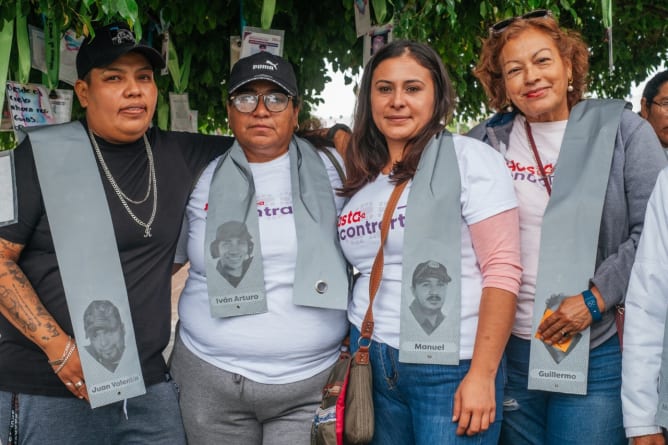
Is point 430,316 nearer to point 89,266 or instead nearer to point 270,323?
point 270,323

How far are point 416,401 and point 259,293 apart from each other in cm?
66

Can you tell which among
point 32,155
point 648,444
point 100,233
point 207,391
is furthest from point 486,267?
point 32,155

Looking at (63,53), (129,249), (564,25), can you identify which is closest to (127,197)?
(129,249)

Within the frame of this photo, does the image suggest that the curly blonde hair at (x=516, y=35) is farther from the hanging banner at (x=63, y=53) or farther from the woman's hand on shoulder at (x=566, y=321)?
the hanging banner at (x=63, y=53)

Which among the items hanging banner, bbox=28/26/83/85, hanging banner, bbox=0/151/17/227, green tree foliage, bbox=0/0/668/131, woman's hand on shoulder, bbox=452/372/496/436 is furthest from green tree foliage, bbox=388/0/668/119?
hanging banner, bbox=0/151/17/227

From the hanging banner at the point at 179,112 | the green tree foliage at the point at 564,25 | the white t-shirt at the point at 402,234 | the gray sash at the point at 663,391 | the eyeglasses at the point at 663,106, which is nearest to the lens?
the gray sash at the point at 663,391

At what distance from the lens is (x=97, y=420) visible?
2301 millimetres

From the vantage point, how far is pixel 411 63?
230cm

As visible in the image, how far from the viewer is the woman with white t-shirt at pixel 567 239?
2.07 metres

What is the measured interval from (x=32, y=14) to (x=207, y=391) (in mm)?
1617

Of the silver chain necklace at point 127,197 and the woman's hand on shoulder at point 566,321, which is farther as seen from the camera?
the silver chain necklace at point 127,197

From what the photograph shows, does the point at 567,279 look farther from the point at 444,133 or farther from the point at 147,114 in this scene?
the point at 147,114

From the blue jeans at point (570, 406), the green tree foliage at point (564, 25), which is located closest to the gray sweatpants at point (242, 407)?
the blue jeans at point (570, 406)

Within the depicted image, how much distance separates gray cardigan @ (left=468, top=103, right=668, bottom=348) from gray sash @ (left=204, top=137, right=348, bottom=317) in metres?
0.86
